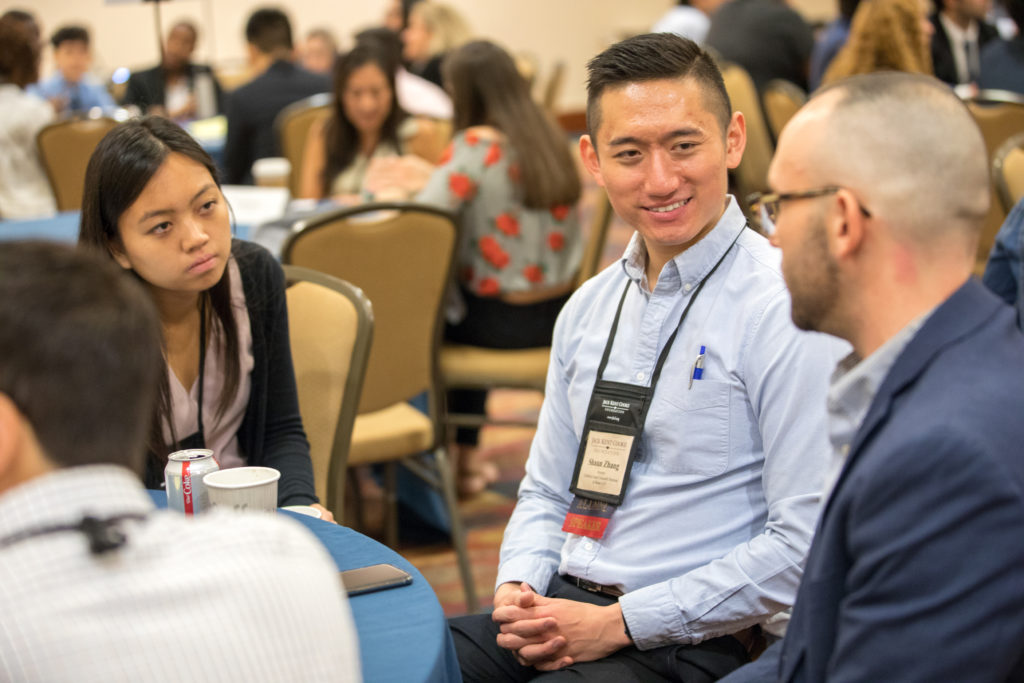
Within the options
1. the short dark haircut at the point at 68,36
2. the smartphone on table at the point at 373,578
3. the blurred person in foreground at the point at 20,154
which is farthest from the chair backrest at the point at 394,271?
the short dark haircut at the point at 68,36

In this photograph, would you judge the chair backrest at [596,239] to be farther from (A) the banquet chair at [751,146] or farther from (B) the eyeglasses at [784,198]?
(A) the banquet chair at [751,146]

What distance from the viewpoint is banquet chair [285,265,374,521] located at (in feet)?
6.73

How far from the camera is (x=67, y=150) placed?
4602 mm

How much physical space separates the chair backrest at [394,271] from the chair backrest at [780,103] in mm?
2663

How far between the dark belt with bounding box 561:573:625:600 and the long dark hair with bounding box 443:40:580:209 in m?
1.83

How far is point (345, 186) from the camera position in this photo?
421 cm

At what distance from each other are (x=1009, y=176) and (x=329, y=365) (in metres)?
1.82

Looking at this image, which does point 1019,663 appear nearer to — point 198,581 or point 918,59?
point 198,581

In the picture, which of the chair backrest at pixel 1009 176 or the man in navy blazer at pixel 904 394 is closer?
the man in navy blazer at pixel 904 394

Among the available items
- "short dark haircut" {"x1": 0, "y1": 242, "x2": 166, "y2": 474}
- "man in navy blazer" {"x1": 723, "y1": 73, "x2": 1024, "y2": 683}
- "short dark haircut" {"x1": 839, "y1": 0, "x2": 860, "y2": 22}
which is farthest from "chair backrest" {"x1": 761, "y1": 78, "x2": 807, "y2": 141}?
"short dark haircut" {"x1": 0, "y1": 242, "x2": 166, "y2": 474}

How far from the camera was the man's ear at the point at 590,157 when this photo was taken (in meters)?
1.72

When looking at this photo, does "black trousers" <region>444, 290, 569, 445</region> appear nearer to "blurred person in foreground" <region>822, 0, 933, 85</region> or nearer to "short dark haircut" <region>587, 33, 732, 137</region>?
"blurred person in foreground" <region>822, 0, 933, 85</region>

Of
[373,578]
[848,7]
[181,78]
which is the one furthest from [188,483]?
[181,78]

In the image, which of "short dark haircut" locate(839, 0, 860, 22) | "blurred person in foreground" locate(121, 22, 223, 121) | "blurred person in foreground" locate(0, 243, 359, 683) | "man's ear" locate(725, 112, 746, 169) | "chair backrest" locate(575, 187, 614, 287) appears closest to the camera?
"blurred person in foreground" locate(0, 243, 359, 683)
